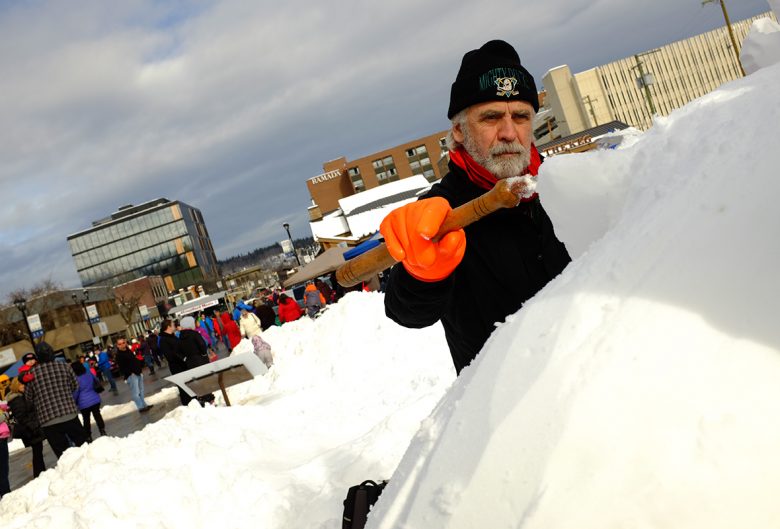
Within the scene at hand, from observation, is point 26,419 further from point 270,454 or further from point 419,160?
point 419,160

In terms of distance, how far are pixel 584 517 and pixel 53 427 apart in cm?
889

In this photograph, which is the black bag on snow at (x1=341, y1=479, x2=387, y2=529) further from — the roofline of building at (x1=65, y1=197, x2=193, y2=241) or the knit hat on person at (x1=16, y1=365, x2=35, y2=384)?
the roofline of building at (x1=65, y1=197, x2=193, y2=241)

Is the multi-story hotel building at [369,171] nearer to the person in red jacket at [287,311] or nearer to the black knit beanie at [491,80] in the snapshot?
the person in red jacket at [287,311]

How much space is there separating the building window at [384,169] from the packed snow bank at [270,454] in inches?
2793

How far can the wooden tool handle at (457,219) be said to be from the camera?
1.52 metres

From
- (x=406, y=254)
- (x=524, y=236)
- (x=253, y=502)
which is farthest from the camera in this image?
(x=253, y=502)

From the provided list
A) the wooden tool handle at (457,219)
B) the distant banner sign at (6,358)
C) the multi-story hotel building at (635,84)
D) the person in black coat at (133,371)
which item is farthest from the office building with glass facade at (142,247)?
the wooden tool handle at (457,219)

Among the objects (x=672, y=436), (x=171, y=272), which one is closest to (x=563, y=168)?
(x=672, y=436)

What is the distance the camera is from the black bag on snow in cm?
207

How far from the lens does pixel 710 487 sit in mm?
818

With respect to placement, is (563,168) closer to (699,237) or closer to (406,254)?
(699,237)

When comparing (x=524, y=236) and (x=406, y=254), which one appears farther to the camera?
(x=524, y=236)

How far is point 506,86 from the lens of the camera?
2195 mm

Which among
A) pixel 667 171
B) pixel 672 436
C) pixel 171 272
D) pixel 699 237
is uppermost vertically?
pixel 171 272
